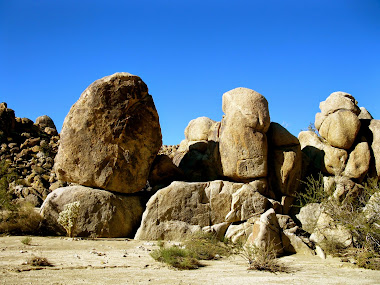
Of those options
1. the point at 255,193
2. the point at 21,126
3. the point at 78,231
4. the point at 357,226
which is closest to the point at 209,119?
the point at 255,193

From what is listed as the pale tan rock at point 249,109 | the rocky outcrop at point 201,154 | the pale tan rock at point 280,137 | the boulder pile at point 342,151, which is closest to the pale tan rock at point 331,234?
the boulder pile at point 342,151

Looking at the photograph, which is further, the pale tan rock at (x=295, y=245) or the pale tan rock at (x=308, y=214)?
the pale tan rock at (x=308, y=214)

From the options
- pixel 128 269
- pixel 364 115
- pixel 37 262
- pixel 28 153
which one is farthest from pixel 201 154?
pixel 28 153

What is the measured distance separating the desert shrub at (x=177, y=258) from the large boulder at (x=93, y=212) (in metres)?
3.52

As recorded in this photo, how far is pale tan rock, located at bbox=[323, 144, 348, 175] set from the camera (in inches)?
509

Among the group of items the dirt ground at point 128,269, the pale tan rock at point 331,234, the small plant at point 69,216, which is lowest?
the dirt ground at point 128,269

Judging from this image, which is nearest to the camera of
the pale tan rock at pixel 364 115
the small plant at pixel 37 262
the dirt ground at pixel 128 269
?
the dirt ground at pixel 128 269

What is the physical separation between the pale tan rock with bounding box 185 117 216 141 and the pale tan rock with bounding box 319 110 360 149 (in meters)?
4.88

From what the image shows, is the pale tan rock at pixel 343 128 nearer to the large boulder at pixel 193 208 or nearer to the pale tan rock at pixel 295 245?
the large boulder at pixel 193 208

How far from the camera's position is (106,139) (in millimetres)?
11688

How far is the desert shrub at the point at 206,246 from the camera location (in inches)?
345

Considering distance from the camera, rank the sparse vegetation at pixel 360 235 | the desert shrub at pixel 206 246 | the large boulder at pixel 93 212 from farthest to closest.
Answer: the large boulder at pixel 93 212 < the desert shrub at pixel 206 246 < the sparse vegetation at pixel 360 235

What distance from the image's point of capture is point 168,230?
1113cm

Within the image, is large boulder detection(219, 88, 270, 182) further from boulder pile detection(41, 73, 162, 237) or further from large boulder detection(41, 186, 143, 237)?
large boulder detection(41, 186, 143, 237)
